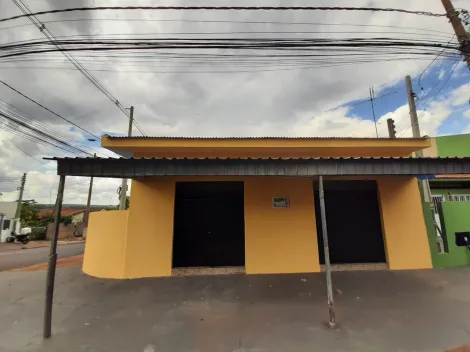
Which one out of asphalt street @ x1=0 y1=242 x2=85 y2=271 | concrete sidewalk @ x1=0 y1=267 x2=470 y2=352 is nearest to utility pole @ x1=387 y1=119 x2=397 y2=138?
concrete sidewalk @ x1=0 y1=267 x2=470 y2=352

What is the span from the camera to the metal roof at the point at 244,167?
14.8ft

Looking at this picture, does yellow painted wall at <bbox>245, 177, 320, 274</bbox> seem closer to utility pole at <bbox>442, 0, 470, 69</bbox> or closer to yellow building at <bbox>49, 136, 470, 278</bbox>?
yellow building at <bbox>49, 136, 470, 278</bbox>

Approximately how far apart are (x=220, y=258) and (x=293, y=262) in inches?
80.5

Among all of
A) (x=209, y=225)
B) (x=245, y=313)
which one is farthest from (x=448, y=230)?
(x=209, y=225)

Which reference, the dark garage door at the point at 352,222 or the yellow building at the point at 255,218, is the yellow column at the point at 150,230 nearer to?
the yellow building at the point at 255,218

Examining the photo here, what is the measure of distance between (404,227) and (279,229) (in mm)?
3580

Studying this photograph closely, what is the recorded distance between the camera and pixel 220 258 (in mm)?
7164

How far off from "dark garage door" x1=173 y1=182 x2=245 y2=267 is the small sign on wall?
97 centimetres

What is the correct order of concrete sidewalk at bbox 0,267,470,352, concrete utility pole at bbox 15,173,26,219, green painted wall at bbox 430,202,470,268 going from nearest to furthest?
1. concrete sidewalk at bbox 0,267,470,352
2. green painted wall at bbox 430,202,470,268
3. concrete utility pole at bbox 15,173,26,219

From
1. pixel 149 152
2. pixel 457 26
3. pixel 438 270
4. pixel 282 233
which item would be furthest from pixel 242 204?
pixel 457 26

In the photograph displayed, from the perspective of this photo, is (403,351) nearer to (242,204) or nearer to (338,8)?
(242,204)

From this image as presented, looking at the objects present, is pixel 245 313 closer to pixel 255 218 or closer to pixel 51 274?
pixel 255 218

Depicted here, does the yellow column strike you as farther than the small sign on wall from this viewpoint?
No

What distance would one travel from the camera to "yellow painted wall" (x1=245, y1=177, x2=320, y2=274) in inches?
271
